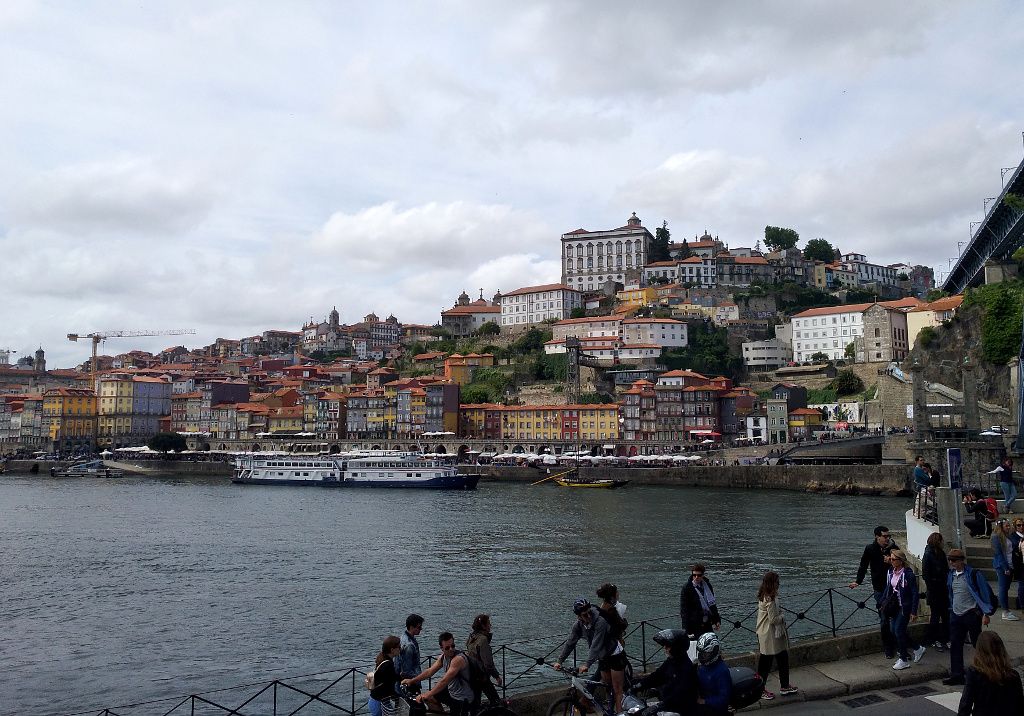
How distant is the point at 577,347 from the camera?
8025 centimetres

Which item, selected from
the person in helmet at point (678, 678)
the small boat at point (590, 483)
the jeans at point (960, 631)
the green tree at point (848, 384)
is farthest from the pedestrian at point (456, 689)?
the green tree at point (848, 384)

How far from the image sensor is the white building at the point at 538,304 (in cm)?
10075

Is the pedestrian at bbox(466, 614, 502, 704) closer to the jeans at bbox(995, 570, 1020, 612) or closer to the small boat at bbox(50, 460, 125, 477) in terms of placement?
the jeans at bbox(995, 570, 1020, 612)

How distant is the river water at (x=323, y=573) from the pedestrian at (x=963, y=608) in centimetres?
814

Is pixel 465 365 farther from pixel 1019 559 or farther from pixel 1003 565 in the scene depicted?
pixel 1003 565

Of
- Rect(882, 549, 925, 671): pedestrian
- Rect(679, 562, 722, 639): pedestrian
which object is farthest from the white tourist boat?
Rect(679, 562, 722, 639): pedestrian

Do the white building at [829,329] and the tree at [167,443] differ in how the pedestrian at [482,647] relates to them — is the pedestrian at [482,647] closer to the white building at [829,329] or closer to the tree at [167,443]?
the white building at [829,329]

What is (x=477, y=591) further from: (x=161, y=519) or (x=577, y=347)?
(x=577, y=347)

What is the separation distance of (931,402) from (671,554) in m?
30.3

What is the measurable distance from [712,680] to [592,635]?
1.51m

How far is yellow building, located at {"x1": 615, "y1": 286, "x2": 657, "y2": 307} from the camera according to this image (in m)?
97.5

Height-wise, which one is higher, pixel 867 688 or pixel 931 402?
pixel 931 402

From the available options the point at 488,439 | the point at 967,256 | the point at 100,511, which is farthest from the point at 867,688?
the point at 488,439

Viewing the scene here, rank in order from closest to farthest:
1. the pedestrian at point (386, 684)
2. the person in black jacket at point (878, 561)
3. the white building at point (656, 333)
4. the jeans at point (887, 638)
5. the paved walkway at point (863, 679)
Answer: the pedestrian at point (386, 684)
the paved walkway at point (863, 679)
the jeans at point (887, 638)
the person in black jacket at point (878, 561)
the white building at point (656, 333)
